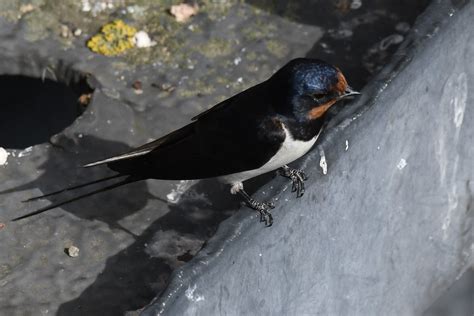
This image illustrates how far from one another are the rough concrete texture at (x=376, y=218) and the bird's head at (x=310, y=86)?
0.36 ft

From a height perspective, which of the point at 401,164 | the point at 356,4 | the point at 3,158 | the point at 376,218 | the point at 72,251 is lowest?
the point at 3,158

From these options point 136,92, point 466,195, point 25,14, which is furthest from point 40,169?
point 466,195

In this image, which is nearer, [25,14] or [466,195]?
[466,195]

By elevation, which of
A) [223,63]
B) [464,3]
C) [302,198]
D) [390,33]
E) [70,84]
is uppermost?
[464,3]

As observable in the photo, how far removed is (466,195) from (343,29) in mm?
1193

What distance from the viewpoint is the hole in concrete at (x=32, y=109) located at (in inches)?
201

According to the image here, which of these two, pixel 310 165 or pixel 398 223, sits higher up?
pixel 310 165

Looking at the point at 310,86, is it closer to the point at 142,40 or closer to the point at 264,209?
the point at 264,209

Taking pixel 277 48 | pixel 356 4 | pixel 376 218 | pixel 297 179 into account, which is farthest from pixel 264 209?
pixel 356 4

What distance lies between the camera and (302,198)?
3.19 meters

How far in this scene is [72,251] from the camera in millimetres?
4062

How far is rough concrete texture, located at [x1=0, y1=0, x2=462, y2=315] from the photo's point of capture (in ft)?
12.7

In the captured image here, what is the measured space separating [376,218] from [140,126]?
1.36 meters

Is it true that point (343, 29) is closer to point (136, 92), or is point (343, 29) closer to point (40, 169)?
point (136, 92)
